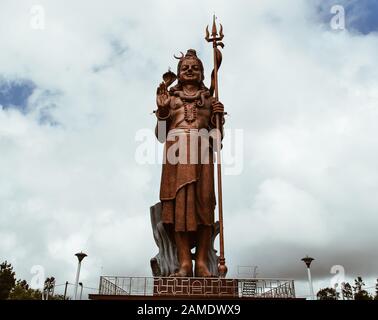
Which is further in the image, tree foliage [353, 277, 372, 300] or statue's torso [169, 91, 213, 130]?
tree foliage [353, 277, 372, 300]

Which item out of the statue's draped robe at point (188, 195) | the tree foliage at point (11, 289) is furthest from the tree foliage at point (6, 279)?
the statue's draped robe at point (188, 195)

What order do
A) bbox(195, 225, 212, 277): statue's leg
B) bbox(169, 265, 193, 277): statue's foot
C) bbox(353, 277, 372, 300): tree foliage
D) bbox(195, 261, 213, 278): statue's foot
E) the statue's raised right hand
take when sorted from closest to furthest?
bbox(169, 265, 193, 277): statue's foot, bbox(195, 261, 213, 278): statue's foot, bbox(195, 225, 212, 277): statue's leg, the statue's raised right hand, bbox(353, 277, 372, 300): tree foliage

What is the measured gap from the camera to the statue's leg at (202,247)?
371 inches

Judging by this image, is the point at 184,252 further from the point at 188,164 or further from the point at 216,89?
the point at 216,89

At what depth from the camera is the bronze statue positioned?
9586 mm

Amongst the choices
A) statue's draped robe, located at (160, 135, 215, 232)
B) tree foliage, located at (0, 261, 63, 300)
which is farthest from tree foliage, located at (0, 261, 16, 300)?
statue's draped robe, located at (160, 135, 215, 232)

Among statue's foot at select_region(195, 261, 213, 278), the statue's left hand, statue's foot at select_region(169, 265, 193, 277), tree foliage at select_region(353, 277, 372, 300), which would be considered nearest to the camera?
statue's foot at select_region(169, 265, 193, 277)

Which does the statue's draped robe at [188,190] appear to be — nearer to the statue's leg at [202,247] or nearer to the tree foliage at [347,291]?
the statue's leg at [202,247]

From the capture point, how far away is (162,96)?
35.3ft

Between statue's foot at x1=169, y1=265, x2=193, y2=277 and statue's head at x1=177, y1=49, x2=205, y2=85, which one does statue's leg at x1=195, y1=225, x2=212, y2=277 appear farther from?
statue's head at x1=177, y1=49, x2=205, y2=85
